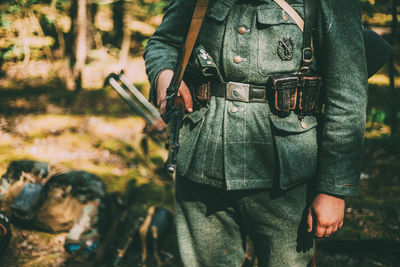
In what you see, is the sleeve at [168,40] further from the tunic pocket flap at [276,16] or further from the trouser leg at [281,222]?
the trouser leg at [281,222]

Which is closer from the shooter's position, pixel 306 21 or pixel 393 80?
pixel 306 21

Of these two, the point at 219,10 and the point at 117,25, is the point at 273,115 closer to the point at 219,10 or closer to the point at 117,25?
the point at 219,10

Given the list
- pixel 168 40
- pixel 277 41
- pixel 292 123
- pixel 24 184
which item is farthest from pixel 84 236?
pixel 277 41

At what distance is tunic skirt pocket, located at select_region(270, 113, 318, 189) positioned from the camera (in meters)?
1.47

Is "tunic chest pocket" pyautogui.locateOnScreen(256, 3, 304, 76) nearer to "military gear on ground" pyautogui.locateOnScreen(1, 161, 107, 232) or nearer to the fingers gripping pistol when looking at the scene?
the fingers gripping pistol

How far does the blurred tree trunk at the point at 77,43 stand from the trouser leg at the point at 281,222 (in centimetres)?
595

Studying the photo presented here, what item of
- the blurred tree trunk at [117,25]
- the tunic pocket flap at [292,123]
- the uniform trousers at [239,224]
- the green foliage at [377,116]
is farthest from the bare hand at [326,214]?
the blurred tree trunk at [117,25]

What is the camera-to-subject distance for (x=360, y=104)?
1.36 m

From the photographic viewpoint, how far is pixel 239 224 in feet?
5.55

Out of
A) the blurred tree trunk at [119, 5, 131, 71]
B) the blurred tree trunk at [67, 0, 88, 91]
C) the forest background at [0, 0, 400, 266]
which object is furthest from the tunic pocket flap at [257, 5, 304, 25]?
the blurred tree trunk at [119, 5, 131, 71]

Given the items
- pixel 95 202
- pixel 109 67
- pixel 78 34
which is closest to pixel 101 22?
pixel 109 67

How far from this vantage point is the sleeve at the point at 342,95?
133 cm

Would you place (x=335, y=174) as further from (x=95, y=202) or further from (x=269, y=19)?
(x=95, y=202)

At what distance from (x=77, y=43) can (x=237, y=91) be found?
20.3ft
